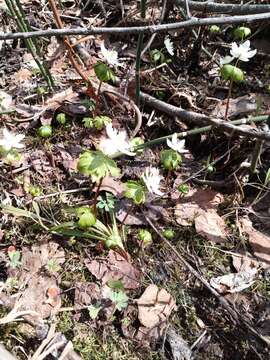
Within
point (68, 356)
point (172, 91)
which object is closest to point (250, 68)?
point (172, 91)

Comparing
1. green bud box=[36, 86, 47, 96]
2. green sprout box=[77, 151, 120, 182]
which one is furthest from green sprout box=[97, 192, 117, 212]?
green bud box=[36, 86, 47, 96]

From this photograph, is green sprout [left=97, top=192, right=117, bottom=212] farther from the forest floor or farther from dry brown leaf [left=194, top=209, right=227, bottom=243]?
dry brown leaf [left=194, top=209, right=227, bottom=243]

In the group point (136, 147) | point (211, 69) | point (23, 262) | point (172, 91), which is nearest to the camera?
point (23, 262)

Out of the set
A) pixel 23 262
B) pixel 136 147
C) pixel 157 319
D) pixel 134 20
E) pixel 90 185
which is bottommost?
pixel 157 319

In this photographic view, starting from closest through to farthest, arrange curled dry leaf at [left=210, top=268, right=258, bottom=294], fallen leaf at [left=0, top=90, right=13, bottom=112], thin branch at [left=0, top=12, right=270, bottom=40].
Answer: thin branch at [left=0, top=12, right=270, bottom=40], curled dry leaf at [left=210, top=268, right=258, bottom=294], fallen leaf at [left=0, top=90, right=13, bottom=112]

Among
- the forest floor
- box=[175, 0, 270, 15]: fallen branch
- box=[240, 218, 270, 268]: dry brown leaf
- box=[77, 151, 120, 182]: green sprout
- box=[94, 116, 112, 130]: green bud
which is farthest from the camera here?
box=[94, 116, 112, 130]: green bud

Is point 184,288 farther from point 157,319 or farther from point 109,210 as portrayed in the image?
point 109,210
